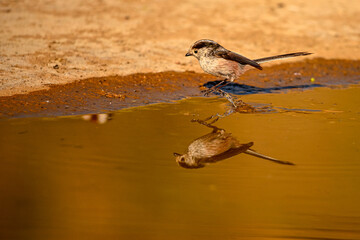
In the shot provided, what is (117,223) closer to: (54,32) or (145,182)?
(145,182)

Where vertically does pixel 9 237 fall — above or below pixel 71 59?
below

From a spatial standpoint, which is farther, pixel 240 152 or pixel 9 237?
pixel 240 152

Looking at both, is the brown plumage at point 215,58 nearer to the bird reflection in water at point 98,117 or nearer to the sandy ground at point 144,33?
the bird reflection in water at point 98,117

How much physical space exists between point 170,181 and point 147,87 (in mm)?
3872

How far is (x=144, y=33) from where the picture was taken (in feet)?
38.6

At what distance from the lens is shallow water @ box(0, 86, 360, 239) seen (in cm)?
457

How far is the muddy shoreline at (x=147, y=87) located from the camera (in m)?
7.81

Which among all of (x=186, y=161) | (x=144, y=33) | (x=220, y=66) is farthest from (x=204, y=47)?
(x=144, y=33)

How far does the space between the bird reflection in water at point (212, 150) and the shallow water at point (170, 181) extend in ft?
0.29

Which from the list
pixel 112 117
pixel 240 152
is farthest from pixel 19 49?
pixel 240 152

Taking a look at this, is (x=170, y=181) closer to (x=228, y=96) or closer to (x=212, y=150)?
(x=212, y=150)

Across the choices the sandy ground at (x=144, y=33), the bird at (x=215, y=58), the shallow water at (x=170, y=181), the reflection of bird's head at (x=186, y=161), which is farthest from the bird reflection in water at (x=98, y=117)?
the reflection of bird's head at (x=186, y=161)

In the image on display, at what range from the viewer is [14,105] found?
767 centimetres

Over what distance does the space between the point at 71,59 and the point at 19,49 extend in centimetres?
100
